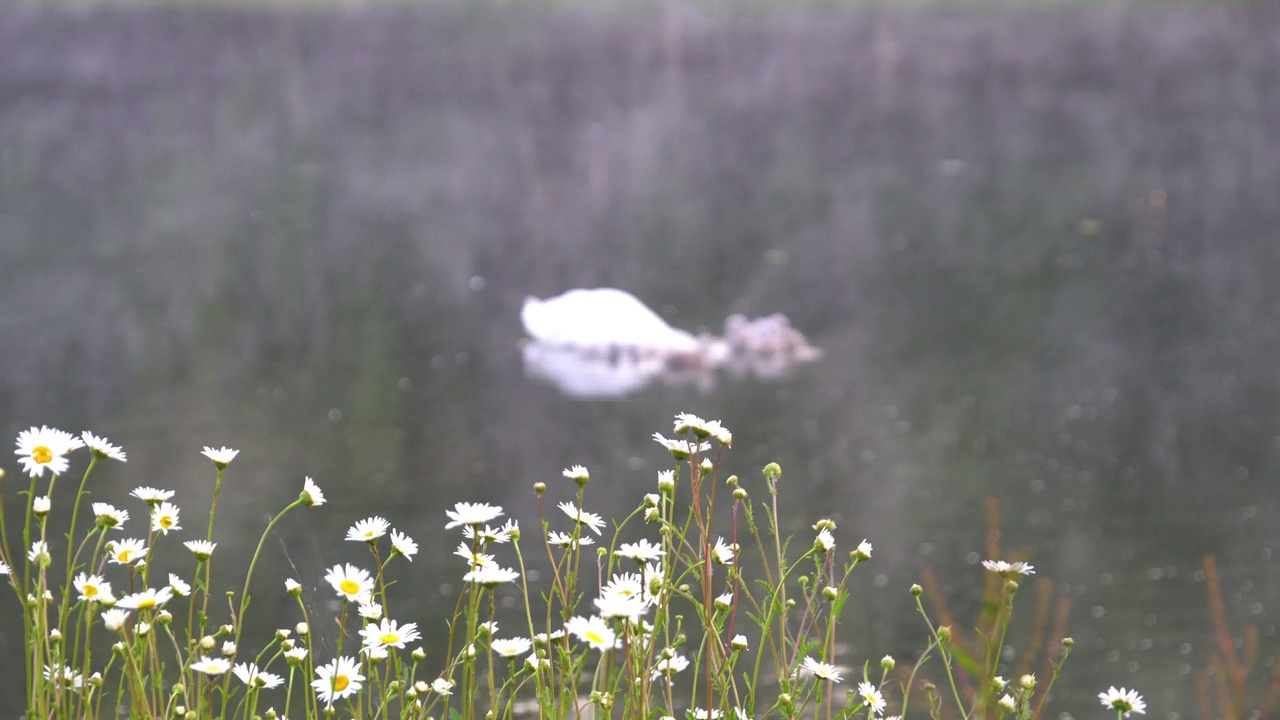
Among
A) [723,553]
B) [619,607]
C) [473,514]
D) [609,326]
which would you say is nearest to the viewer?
[619,607]

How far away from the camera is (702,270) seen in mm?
18219

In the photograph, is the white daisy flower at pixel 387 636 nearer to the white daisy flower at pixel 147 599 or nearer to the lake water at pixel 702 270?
the white daisy flower at pixel 147 599

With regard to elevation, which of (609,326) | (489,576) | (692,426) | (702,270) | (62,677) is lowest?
(62,677)

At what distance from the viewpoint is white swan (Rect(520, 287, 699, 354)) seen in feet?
40.7

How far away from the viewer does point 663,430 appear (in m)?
10.2

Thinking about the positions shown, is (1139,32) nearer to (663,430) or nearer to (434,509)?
(663,430)

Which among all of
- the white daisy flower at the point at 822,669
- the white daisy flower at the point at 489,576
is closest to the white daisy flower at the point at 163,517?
the white daisy flower at the point at 489,576

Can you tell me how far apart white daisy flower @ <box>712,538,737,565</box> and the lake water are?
0.43m

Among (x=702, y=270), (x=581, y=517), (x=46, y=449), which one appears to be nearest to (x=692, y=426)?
(x=581, y=517)

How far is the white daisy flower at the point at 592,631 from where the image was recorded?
89 cm

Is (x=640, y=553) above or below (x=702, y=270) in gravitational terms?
below

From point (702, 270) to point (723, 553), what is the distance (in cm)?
1722

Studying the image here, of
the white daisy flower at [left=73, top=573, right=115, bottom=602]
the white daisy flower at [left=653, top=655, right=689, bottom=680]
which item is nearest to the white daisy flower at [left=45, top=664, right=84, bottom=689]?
the white daisy flower at [left=73, top=573, right=115, bottom=602]

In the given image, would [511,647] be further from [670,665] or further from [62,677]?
[62,677]
